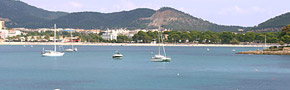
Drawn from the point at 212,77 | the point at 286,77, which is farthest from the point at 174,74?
the point at 286,77

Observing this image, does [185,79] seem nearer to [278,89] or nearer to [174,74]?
[174,74]

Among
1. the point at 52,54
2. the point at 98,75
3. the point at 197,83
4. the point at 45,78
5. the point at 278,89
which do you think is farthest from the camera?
the point at 52,54

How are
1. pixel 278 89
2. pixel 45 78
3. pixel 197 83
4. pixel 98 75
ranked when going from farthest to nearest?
pixel 98 75, pixel 45 78, pixel 197 83, pixel 278 89

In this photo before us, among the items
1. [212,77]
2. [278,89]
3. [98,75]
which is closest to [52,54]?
[98,75]

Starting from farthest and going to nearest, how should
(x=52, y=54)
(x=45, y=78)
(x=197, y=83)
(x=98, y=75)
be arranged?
(x=52, y=54), (x=98, y=75), (x=45, y=78), (x=197, y=83)

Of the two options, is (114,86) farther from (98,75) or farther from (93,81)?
(98,75)

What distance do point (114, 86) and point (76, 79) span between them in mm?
9879

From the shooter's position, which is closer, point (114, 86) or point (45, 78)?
point (114, 86)

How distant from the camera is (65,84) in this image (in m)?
65.9

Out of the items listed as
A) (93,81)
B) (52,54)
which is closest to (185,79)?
(93,81)

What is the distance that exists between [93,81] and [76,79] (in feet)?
11.6

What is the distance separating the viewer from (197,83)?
68.9 meters

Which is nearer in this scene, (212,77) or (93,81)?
(93,81)

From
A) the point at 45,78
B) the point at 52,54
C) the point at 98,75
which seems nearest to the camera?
the point at 45,78
